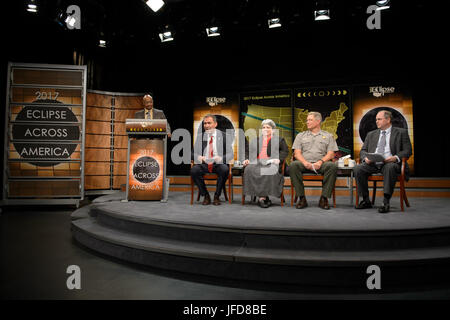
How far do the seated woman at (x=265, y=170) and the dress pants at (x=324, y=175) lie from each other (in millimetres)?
177

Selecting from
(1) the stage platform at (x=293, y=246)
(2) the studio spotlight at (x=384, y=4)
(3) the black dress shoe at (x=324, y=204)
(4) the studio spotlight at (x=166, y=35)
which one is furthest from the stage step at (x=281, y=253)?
(4) the studio spotlight at (x=166, y=35)

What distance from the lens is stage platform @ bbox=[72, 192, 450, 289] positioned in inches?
87.9

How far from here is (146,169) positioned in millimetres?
4348

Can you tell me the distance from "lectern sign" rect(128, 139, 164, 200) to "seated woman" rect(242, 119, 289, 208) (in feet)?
4.24

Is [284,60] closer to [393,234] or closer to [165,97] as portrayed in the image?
[165,97]

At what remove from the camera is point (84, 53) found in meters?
7.35

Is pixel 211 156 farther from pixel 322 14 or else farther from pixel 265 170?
pixel 322 14

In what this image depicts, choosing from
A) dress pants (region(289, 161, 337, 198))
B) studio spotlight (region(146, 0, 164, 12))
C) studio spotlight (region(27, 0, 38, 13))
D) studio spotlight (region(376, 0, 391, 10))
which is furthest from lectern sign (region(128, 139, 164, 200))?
studio spotlight (region(376, 0, 391, 10))

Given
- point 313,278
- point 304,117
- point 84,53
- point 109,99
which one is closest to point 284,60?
point 304,117

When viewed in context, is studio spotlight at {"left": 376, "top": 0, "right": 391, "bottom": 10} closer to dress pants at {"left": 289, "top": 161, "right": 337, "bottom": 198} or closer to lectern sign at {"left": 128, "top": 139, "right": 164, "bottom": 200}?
dress pants at {"left": 289, "top": 161, "right": 337, "bottom": 198}

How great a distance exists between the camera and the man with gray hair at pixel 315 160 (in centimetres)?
375

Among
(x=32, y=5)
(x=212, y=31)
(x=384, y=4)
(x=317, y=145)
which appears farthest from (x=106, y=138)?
(x=384, y=4)

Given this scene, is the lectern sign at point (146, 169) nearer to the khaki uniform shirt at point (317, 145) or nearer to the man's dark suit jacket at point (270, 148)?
the man's dark suit jacket at point (270, 148)
